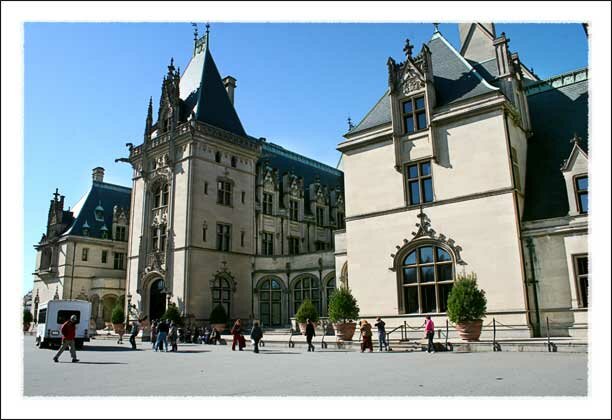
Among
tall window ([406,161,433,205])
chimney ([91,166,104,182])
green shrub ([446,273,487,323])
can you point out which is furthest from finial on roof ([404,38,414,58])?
chimney ([91,166,104,182])

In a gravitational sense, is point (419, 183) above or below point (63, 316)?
above

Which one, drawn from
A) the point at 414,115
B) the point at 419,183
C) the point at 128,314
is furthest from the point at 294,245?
the point at 414,115

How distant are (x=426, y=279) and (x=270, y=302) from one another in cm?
1772

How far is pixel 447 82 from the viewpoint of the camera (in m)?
25.6

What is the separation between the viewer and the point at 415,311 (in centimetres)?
2339

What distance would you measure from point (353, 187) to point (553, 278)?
35.9 ft

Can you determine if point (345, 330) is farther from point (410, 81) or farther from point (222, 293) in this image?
point (222, 293)

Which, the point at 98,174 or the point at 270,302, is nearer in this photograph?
the point at 270,302

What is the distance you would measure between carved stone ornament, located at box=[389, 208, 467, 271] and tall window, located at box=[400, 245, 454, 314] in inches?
17.3

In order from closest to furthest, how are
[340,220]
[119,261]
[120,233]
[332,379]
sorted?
[332,379] → [340,220] → [119,261] → [120,233]

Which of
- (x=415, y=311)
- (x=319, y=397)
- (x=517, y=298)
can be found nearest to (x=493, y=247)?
(x=517, y=298)

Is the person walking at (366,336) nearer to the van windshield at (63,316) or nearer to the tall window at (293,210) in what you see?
the van windshield at (63,316)

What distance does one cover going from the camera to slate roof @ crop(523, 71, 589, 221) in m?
21.6

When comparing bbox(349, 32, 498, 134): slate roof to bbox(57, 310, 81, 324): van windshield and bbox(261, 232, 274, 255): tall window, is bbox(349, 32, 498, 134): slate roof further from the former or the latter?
bbox(57, 310, 81, 324): van windshield
